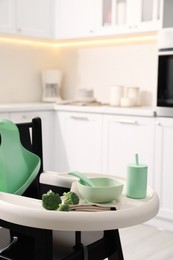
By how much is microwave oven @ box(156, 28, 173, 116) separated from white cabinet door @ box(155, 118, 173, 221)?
0.09m

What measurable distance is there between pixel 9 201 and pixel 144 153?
82.4 inches

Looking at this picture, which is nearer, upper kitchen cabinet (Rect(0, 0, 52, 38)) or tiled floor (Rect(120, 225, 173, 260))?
tiled floor (Rect(120, 225, 173, 260))

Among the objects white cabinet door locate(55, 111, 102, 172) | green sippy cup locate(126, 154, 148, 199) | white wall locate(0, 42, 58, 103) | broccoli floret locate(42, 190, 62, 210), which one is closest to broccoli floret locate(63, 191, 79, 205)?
broccoli floret locate(42, 190, 62, 210)

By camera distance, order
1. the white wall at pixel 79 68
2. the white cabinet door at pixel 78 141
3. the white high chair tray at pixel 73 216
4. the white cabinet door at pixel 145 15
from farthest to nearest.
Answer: the white wall at pixel 79 68
the white cabinet door at pixel 78 141
the white cabinet door at pixel 145 15
the white high chair tray at pixel 73 216

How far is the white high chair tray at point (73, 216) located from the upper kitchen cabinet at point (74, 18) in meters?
2.81

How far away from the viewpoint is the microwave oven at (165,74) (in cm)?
317

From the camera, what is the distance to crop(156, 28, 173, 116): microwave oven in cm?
317

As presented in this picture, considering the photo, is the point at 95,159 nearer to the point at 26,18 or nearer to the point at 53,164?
the point at 53,164

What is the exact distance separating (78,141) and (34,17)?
1.26 meters

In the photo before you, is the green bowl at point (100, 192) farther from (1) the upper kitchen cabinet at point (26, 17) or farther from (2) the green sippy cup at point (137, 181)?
(1) the upper kitchen cabinet at point (26, 17)

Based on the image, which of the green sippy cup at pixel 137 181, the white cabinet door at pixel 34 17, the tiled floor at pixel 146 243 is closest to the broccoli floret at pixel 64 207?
the green sippy cup at pixel 137 181

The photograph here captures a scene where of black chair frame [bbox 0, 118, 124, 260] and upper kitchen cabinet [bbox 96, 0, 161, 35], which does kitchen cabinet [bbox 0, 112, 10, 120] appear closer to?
upper kitchen cabinet [bbox 96, 0, 161, 35]

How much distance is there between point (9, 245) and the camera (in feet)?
5.34

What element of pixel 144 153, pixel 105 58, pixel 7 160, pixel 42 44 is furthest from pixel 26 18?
pixel 7 160
